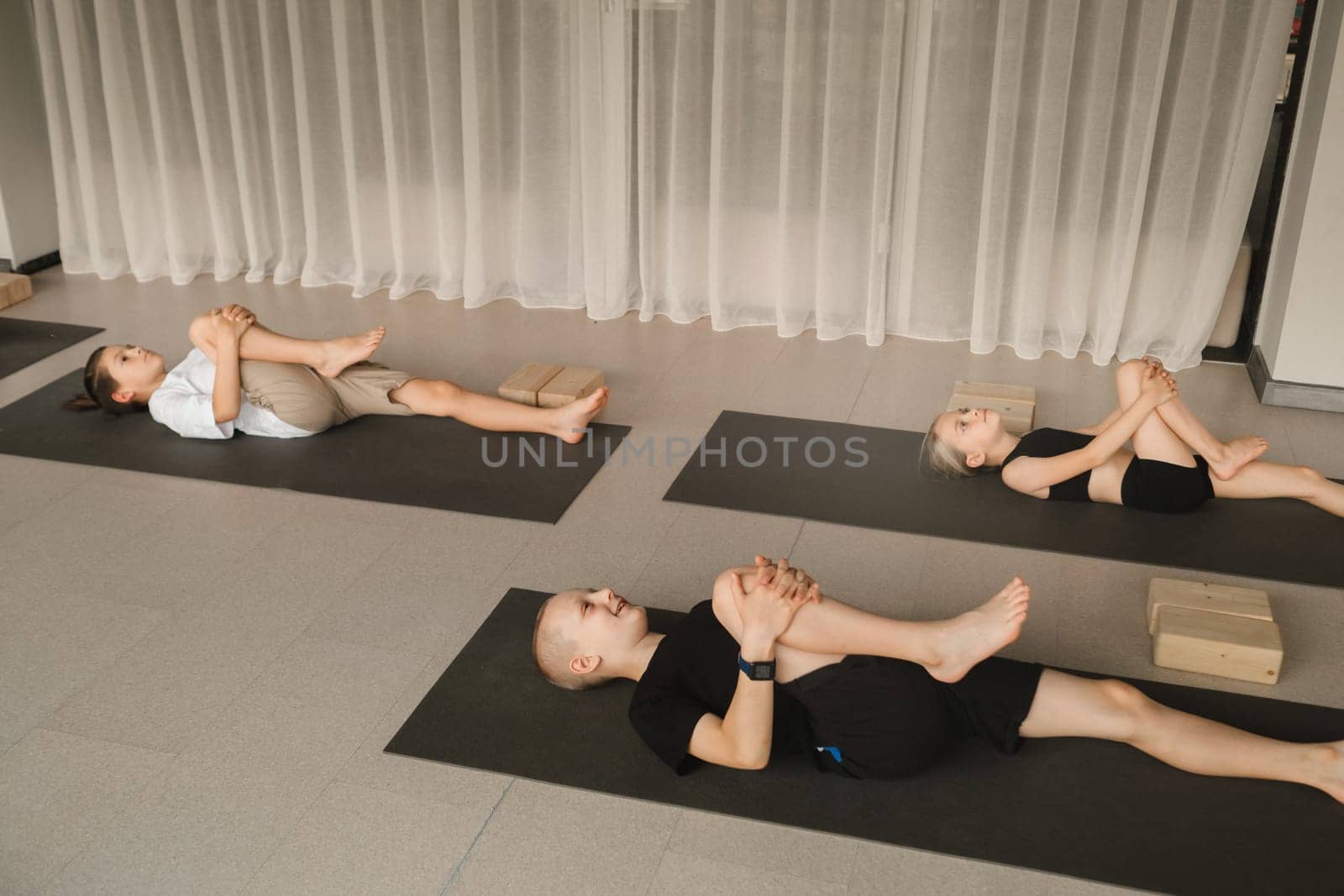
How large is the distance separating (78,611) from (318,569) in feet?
1.68

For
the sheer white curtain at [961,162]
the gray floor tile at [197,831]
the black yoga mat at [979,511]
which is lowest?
the gray floor tile at [197,831]

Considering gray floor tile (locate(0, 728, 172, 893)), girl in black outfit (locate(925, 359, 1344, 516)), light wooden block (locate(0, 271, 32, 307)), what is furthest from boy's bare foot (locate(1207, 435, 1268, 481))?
light wooden block (locate(0, 271, 32, 307))

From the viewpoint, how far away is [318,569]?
276cm

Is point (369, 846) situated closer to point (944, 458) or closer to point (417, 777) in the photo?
point (417, 777)

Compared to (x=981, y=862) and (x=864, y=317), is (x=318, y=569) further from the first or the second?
(x=864, y=317)

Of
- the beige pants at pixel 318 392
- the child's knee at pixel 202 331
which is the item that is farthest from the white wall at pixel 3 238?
the beige pants at pixel 318 392

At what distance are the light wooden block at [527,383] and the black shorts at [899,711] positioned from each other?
1.71 metres

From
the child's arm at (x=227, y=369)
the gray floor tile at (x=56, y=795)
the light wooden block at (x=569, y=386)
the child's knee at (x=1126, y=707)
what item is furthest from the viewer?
the light wooden block at (x=569, y=386)

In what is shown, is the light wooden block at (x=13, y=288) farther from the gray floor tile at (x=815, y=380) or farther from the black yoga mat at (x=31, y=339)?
the gray floor tile at (x=815, y=380)

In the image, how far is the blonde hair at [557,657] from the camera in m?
2.14

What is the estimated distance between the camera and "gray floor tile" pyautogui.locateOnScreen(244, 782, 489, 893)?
188 cm

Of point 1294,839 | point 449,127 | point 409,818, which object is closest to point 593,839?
point 409,818

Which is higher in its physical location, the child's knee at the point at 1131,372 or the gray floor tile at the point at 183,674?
the child's knee at the point at 1131,372

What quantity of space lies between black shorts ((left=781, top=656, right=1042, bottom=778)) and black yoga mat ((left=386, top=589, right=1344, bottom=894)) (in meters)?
0.07
